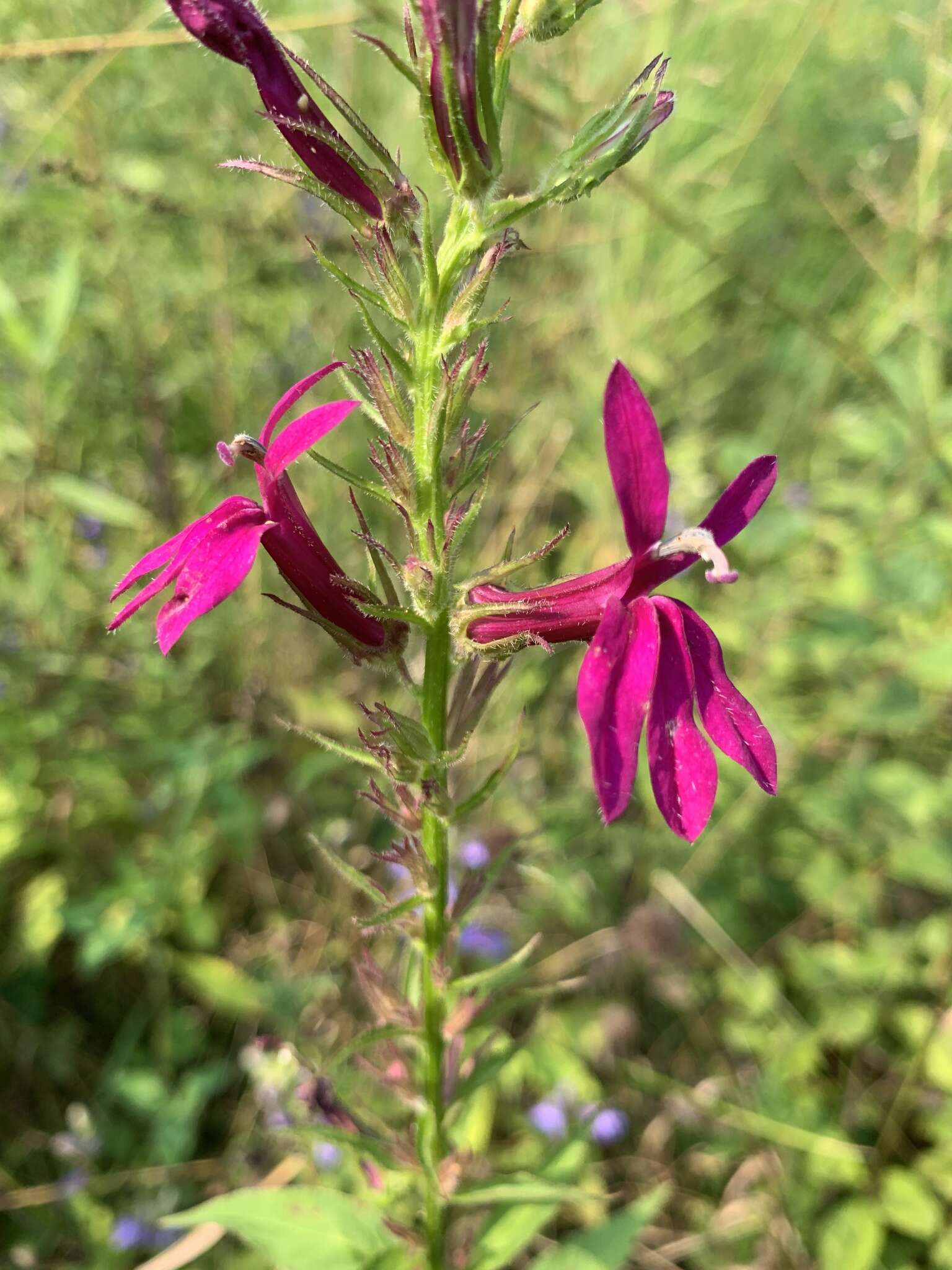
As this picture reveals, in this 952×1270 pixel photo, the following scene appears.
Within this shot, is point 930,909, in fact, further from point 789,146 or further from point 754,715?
point 789,146

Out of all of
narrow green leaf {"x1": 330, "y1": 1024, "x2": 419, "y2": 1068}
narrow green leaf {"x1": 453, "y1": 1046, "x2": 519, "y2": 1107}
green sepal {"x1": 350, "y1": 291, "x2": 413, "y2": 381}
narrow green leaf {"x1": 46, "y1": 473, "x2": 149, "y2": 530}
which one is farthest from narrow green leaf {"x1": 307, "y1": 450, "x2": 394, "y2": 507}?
narrow green leaf {"x1": 46, "y1": 473, "x2": 149, "y2": 530}

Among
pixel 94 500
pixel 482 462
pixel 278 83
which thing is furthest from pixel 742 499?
pixel 94 500

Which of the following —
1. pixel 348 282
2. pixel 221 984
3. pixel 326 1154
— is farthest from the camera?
pixel 221 984

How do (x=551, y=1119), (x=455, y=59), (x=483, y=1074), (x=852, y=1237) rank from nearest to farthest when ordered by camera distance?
(x=455, y=59), (x=483, y=1074), (x=551, y=1119), (x=852, y=1237)

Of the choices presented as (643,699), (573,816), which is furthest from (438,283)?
(573,816)

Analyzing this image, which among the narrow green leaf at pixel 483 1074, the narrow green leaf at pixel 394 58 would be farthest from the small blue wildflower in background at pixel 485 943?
the narrow green leaf at pixel 394 58

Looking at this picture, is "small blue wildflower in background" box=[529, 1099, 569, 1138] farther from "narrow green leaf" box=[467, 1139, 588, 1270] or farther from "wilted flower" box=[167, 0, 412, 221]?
"wilted flower" box=[167, 0, 412, 221]

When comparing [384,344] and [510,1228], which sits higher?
[384,344]

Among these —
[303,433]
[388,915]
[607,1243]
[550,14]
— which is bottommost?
[607,1243]

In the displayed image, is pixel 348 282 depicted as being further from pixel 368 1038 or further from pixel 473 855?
pixel 473 855

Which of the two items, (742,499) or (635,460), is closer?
(635,460)
